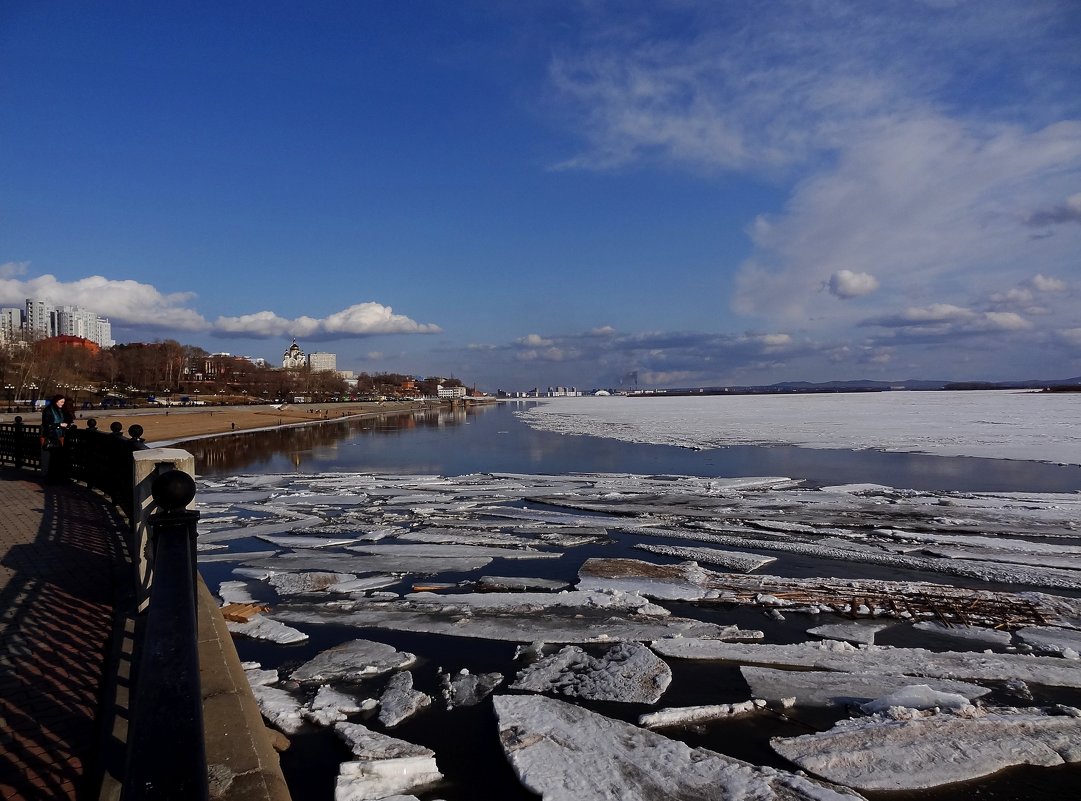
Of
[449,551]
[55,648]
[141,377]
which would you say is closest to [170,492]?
[55,648]

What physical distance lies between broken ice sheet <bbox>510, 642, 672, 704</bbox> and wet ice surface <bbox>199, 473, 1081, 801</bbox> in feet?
0.08

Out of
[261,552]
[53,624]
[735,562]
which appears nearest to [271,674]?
[53,624]

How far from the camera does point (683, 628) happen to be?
7.59m

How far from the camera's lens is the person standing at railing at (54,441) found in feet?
43.6

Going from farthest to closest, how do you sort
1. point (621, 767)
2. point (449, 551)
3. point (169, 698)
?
point (449, 551) < point (621, 767) < point (169, 698)

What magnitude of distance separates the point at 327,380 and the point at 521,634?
15805 cm

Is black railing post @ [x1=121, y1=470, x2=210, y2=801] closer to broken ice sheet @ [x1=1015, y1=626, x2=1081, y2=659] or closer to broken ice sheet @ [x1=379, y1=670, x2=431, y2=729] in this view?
broken ice sheet @ [x1=379, y1=670, x2=431, y2=729]

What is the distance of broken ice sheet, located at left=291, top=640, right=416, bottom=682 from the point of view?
6.43 metres

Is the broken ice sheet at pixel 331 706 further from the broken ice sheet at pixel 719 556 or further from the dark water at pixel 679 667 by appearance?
the broken ice sheet at pixel 719 556

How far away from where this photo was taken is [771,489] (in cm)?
1797

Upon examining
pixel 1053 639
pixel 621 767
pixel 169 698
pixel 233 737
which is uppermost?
pixel 169 698

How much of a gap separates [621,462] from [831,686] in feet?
65.8

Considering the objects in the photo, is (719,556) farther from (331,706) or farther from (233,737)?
(233,737)

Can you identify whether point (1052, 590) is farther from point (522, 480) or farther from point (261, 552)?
point (522, 480)
